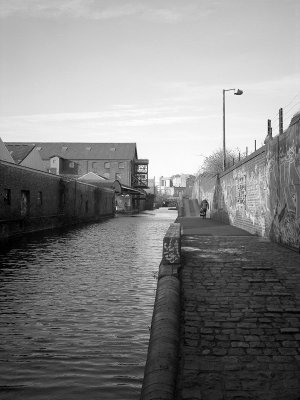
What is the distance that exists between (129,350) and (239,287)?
267 centimetres

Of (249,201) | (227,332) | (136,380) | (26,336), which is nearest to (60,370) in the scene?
(136,380)

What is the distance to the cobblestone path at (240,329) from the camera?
383 cm

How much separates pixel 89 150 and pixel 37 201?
60433 mm

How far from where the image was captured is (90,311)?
700cm

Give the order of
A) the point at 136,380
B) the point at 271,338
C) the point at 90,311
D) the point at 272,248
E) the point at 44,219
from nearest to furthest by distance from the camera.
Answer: the point at 136,380 < the point at 271,338 < the point at 90,311 < the point at 272,248 < the point at 44,219

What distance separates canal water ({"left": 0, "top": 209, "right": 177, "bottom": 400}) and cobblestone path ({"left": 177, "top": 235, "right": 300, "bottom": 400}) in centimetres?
72

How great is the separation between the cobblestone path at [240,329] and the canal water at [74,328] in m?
0.72

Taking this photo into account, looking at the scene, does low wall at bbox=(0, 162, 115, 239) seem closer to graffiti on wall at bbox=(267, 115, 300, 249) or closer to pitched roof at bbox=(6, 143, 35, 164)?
pitched roof at bbox=(6, 143, 35, 164)

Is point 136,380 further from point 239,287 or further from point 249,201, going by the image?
point 249,201

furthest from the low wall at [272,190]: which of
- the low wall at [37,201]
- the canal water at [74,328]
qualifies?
the low wall at [37,201]

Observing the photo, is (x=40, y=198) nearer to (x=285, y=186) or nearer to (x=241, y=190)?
(x=241, y=190)

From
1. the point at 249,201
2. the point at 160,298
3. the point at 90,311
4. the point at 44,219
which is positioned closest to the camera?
the point at 160,298

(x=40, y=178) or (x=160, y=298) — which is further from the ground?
(x=40, y=178)

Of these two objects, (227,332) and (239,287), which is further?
(239,287)
